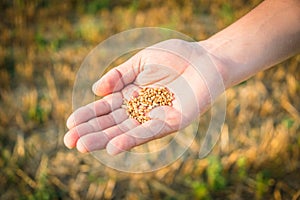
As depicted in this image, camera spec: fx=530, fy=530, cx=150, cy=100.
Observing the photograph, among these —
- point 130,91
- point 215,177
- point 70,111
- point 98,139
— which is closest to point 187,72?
point 130,91

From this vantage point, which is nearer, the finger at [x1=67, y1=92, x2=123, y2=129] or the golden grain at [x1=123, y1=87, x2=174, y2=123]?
the finger at [x1=67, y1=92, x2=123, y2=129]

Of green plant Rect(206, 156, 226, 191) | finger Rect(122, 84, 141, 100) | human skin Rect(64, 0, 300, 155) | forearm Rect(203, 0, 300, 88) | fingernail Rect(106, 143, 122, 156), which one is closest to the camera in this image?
fingernail Rect(106, 143, 122, 156)

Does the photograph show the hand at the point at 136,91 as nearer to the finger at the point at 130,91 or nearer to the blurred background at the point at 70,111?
the finger at the point at 130,91

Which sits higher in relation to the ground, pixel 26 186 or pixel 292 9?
pixel 292 9

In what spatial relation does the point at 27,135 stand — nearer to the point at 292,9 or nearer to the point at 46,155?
the point at 46,155

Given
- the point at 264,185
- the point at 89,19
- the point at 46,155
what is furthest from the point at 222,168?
the point at 89,19

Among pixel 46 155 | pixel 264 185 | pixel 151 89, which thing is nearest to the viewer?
pixel 151 89

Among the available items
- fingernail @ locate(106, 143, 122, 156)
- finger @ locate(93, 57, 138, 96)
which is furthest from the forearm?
fingernail @ locate(106, 143, 122, 156)

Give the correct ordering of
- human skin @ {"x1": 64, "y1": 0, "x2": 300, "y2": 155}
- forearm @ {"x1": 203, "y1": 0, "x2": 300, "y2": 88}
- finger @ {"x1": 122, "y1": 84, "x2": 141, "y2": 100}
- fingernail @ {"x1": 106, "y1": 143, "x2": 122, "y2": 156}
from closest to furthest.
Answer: fingernail @ {"x1": 106, "y1": 143, "x2": 122, "y2": 156} < human skin @ {"x1": 64, "y1": 0, "x2": 300, "y2": 155} < forearm @ {"x1": 203, "y1": 0, "x2": 300, "y2": 88} < finger @ {"x1": 122, "y1": 84, "x2": 141, "y2": 100}

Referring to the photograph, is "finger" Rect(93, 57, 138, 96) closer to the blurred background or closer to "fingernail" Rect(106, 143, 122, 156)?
"fingernail" Rect(106, 143, 122, 156)
